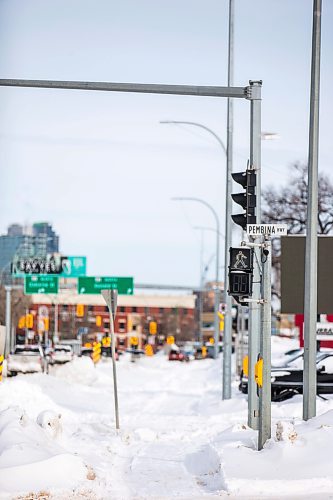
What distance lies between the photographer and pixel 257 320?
2286 centimetres

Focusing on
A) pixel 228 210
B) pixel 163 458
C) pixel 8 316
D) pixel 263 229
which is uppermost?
pixel 228 210

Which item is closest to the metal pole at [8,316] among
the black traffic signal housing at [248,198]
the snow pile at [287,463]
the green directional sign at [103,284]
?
the green directional sign at [103,284]

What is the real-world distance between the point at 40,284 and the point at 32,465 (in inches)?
1985

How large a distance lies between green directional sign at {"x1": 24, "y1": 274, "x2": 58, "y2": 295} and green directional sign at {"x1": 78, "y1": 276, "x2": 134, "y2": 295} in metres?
1.87

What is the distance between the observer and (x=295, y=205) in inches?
2393

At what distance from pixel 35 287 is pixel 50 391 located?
25112mm

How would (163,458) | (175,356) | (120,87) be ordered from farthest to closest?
(175,356) < (163,458) < (120,87)

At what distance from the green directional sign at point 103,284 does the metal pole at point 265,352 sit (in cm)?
4520

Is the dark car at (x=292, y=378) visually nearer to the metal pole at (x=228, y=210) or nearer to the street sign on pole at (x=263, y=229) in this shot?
the metal pole at (x=228, y=210)

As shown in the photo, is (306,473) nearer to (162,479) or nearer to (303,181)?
(162,479)

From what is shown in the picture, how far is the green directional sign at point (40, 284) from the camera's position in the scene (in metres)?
63.7

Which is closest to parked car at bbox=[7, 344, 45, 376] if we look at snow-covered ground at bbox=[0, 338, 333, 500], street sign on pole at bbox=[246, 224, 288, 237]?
snow-covered ground at bbox=[0, 338, 333, 500]

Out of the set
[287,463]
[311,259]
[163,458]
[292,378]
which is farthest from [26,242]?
[287,463]

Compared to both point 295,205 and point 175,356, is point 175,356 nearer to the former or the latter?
point 175,356
